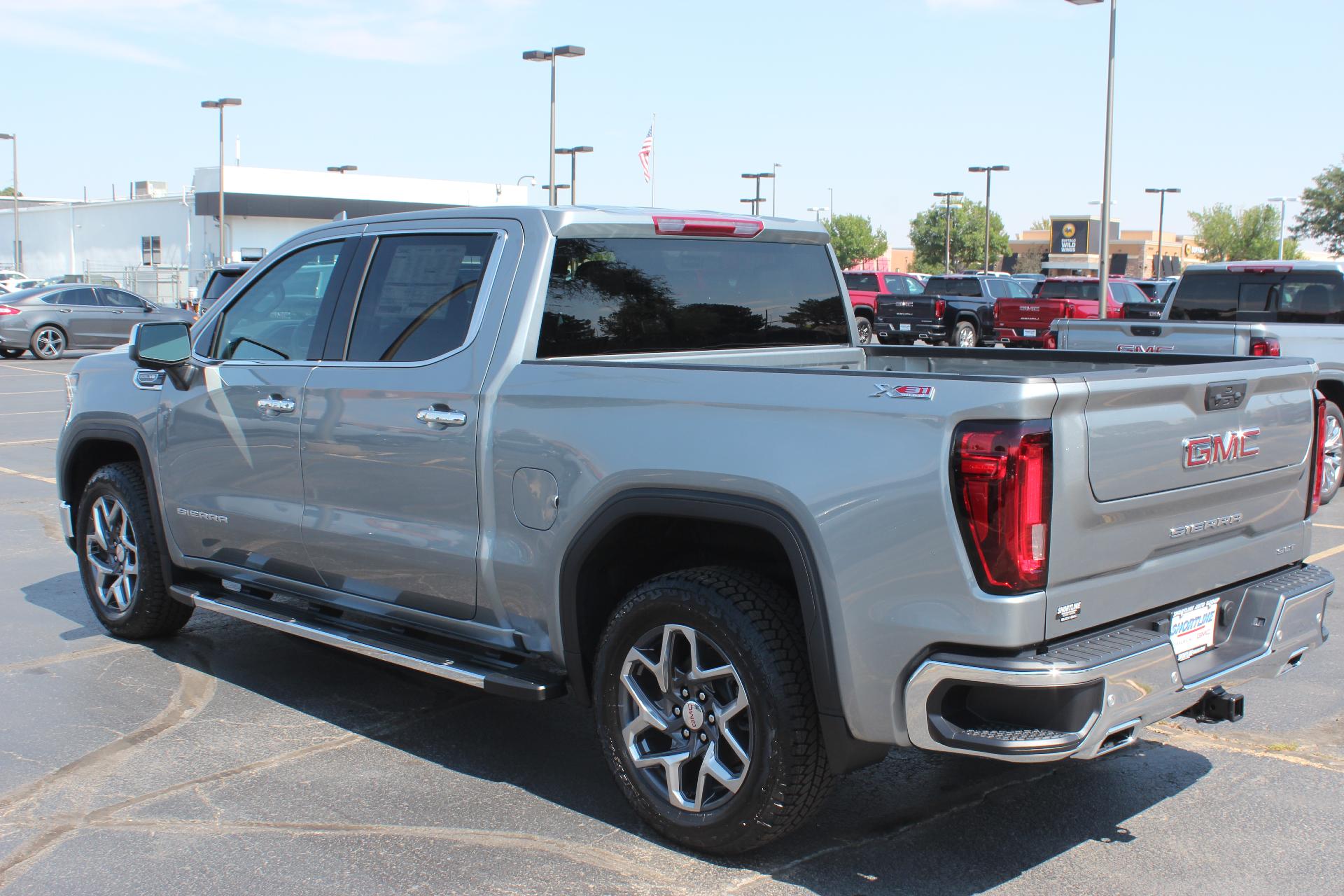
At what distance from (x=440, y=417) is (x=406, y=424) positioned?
0.64 ft

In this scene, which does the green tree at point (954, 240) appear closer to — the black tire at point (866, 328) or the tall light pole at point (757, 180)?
the tall light pole at point (757, 180)

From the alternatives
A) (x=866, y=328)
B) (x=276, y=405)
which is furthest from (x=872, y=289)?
(x=276, y=405)

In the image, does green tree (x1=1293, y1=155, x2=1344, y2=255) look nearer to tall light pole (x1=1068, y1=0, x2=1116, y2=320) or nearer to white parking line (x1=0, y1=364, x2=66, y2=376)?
tall light pole (x1=1068, y1=0, x2=1116, y2=320)

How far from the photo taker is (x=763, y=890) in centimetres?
376

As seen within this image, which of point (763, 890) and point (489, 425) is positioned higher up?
point (489, 425)

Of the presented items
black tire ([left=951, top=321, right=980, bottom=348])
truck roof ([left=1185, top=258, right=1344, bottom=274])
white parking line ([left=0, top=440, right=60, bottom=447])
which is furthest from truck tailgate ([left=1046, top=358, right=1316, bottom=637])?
black tire ([left=951, top=321, right=980, bottom=348])

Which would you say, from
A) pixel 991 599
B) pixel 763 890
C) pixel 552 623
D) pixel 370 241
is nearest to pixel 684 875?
pixel 763 890

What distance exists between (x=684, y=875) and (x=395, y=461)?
181 centimetres

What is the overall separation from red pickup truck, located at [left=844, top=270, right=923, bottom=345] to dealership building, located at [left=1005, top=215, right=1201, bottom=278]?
9.37 metres

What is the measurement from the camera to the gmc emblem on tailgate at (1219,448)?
3.67 meters

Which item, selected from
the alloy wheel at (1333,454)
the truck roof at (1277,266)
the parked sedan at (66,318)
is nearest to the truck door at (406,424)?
the alloy wheel at (1333,454)

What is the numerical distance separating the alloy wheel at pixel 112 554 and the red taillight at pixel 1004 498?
173 inches

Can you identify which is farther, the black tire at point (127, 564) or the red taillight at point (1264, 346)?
the red taillight at point (1264, 346)

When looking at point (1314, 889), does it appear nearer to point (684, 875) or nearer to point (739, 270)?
point (684, 875)
